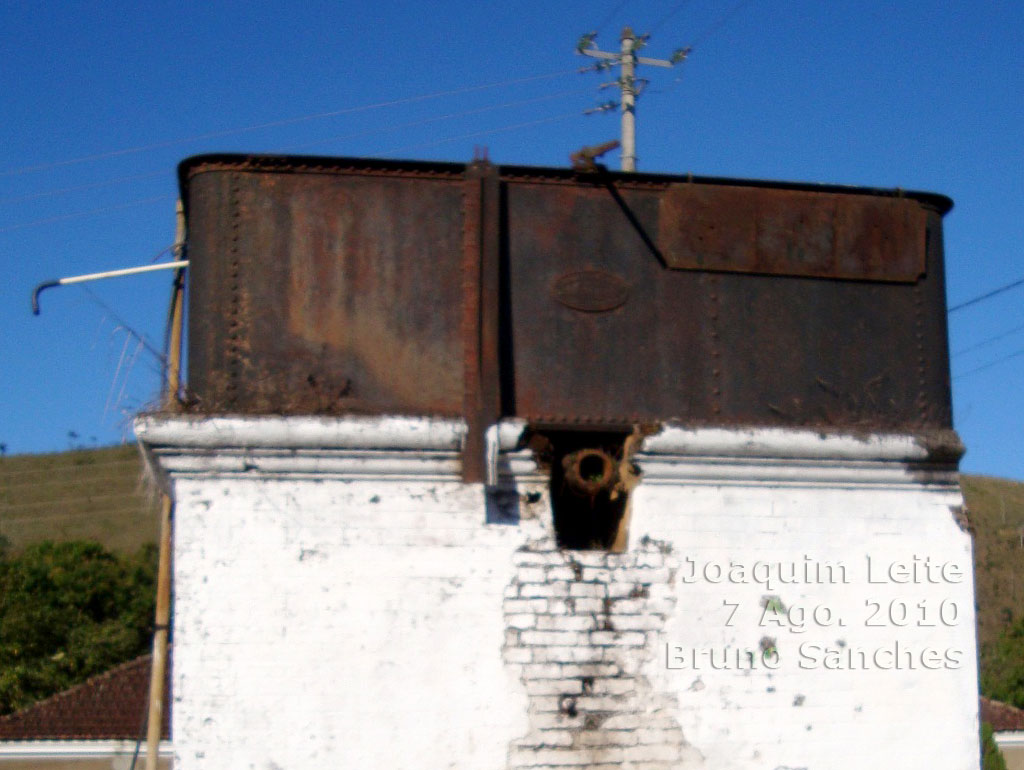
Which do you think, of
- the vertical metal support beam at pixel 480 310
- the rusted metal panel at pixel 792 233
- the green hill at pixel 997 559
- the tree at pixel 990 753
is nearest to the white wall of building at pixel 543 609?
the vertical metal support beam at pixel 480 310

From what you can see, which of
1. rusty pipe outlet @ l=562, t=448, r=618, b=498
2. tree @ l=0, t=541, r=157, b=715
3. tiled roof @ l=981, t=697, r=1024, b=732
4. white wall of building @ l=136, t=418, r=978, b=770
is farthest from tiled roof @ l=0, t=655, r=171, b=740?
tiled roof @ l=981, t=697, r=1024, b=732

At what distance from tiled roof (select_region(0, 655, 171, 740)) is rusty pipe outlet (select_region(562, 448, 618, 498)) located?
464 inches

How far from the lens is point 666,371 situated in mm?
7371

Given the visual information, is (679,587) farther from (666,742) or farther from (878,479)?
(878,479)

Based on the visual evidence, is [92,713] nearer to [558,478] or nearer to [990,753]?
[990,753]

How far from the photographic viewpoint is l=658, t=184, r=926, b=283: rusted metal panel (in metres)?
7.52

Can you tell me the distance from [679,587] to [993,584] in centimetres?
4139

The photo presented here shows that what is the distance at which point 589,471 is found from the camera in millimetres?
7223

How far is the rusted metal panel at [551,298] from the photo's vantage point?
7070 millimetres

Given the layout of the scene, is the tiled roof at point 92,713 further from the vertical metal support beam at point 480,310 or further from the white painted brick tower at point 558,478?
the vertical metal support beam at point 480,310

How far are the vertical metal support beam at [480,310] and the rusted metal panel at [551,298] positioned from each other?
0.01 metres

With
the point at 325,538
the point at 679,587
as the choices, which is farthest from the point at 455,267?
the point at 679,587

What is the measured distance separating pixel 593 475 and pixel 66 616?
84.4ft

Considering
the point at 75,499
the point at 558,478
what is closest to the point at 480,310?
the point at 558,478
